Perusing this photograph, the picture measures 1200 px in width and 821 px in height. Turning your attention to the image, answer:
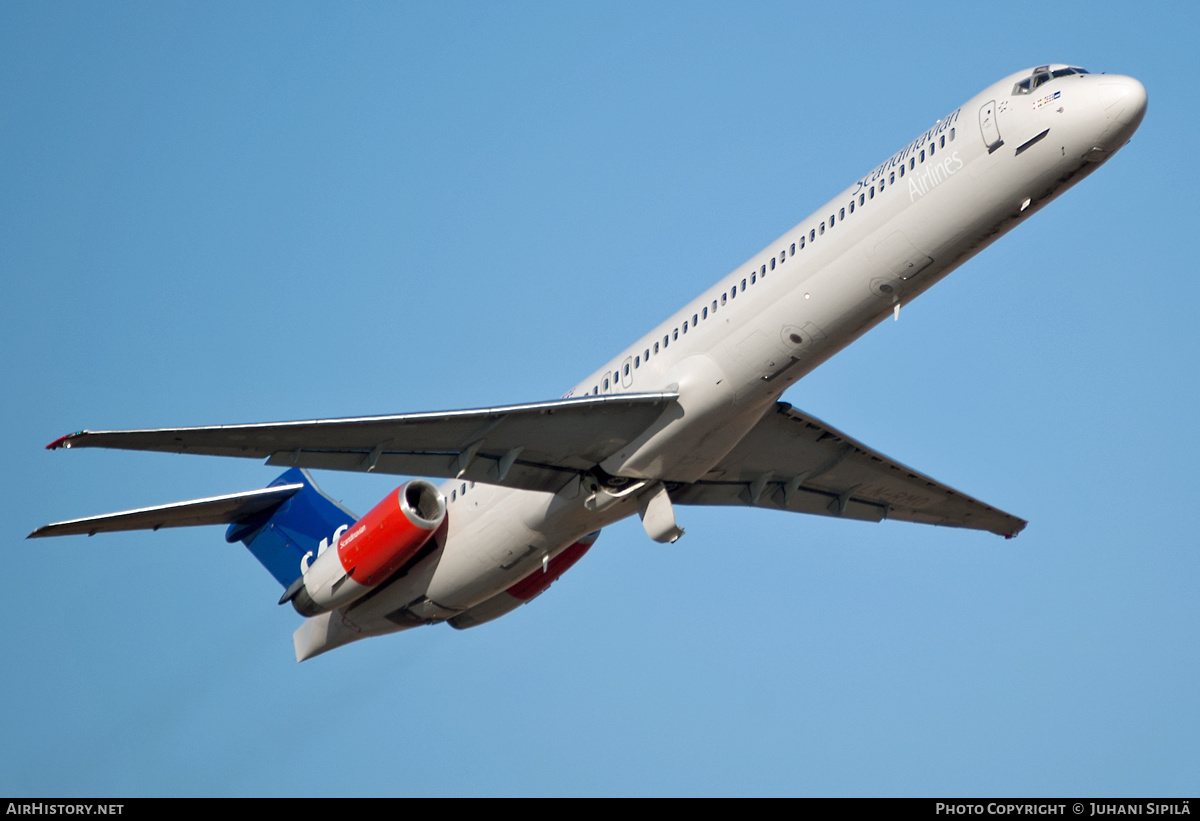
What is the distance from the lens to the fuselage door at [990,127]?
64.6 ft

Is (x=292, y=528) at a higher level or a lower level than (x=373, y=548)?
higher

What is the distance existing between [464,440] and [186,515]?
24.7ft

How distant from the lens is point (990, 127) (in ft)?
64.9

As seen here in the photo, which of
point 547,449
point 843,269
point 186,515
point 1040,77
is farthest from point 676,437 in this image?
point 186,515

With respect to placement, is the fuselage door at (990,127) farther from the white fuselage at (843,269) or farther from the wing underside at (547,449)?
the wing underside at (547,449)

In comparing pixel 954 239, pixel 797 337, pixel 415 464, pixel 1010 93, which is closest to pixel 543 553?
pixel 415 464

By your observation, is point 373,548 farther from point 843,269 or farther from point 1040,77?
point 1040,77

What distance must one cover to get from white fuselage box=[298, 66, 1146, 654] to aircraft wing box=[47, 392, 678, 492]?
535 mm

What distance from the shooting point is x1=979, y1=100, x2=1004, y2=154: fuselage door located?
64.6ft

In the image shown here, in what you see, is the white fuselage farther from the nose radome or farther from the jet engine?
the jet engine

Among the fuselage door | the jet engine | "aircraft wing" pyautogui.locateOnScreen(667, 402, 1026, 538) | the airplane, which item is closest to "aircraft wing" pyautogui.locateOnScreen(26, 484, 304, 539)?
the airplane

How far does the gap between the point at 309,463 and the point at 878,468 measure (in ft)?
36.8

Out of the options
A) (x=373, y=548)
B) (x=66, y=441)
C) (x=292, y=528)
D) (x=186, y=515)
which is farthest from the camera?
(x=292, y=528)
